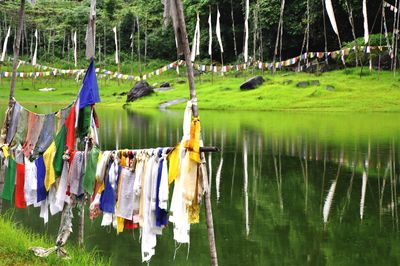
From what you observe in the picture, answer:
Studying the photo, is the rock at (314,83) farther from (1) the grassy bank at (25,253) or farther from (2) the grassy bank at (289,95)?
(1) the grassy bank at (25,253)

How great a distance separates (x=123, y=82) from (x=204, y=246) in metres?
62.0

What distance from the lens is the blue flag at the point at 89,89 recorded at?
9.35 meters

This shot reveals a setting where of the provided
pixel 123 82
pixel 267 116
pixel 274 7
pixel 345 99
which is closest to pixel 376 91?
pixel 345 99

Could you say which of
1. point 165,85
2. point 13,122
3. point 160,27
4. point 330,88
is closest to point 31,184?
point 13,122

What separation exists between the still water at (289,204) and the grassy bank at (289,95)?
1540 centimetres

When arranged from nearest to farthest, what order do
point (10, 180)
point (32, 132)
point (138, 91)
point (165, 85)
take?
1. point (32, 132)
2. point (10, 180)
3. point (138, 91)
4. point (165, 85)

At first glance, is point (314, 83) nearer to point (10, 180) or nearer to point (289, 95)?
point (289, 95)

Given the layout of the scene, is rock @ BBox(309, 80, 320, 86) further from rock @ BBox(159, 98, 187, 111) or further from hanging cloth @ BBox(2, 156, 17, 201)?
hanging cloth @ BBox(2, 156, 17, 201)

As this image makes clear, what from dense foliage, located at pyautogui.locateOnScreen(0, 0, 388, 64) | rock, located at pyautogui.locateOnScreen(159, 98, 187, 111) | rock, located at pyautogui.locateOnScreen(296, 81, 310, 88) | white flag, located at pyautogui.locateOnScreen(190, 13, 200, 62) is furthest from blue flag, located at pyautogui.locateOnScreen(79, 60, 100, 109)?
dense foliage, located at pyautogui.locateOnScreen(0, 0, 388, 64)

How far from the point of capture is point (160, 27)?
8188 centimetres

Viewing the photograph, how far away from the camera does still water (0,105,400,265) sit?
9984 millimetres

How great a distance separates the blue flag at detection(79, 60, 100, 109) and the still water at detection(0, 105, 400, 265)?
2768mm

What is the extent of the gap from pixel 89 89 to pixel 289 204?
6377 millimetres

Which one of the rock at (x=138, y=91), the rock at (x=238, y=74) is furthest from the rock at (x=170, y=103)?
the rock at (x=238, y=74)
